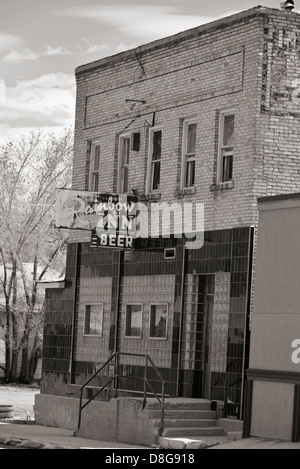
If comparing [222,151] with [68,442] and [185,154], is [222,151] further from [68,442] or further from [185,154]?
[68,442]

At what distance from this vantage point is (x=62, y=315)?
29.3 m

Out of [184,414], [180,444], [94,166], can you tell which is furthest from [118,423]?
[94,166]

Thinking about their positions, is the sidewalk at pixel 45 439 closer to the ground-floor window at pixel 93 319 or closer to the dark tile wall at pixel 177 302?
the dark tile wall at pixel 177 302

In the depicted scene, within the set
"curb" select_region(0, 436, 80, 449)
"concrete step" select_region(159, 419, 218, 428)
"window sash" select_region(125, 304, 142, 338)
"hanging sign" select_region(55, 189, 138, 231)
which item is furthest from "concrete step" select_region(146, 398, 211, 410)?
"hanging sign" select_region(55, 189, 138, 231)

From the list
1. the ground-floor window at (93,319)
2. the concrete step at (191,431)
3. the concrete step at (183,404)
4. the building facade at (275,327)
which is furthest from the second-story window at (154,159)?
the concrete step at (191,431)

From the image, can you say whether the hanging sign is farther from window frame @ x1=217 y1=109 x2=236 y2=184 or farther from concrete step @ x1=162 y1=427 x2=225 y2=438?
concrete step @ x1=162 y1=427 x2=225 y2=438

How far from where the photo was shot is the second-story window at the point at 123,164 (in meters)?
27.6

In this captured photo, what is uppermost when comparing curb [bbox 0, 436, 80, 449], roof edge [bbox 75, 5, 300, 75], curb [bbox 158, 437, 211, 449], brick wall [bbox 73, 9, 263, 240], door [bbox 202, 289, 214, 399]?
roof edge [bbox 75, 5, 300, 75]

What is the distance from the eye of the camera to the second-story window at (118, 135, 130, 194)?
27625 mm

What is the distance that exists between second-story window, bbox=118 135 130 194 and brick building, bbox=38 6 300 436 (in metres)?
0.03

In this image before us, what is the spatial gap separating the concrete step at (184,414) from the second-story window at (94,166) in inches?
314

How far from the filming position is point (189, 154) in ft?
82.8

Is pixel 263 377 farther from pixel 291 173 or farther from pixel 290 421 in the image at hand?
pixel 291 173

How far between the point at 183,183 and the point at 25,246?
76.8 ft
